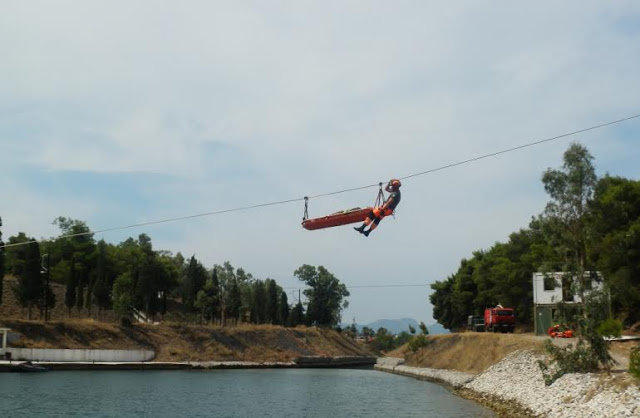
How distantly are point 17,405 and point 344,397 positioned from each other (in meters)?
23.4

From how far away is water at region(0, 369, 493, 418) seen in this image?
40188 mm

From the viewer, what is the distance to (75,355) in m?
79.8

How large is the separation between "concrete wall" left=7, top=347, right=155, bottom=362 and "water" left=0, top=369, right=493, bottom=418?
10896 millimetres

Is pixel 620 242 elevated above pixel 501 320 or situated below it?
above

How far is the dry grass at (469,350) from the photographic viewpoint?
58.5m

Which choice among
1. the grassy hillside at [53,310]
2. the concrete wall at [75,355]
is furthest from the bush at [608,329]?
the grassy hillside at [53,310]

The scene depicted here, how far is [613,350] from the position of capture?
4278 cm

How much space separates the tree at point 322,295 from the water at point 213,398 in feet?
231

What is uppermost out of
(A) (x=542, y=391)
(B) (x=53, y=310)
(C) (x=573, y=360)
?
(B) (x=53, y=310)

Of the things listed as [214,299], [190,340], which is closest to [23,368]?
[190,340]

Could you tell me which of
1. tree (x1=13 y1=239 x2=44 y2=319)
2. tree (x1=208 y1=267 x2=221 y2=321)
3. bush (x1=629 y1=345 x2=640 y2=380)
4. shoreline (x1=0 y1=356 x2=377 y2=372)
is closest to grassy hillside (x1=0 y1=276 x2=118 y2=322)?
tree (x1=13 y1=239 x2=44 y2=319)

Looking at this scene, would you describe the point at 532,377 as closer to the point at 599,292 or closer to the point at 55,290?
the point at 599,292

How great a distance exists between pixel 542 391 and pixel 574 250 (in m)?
8.39

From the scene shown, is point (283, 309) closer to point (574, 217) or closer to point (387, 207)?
point (574, 217)
